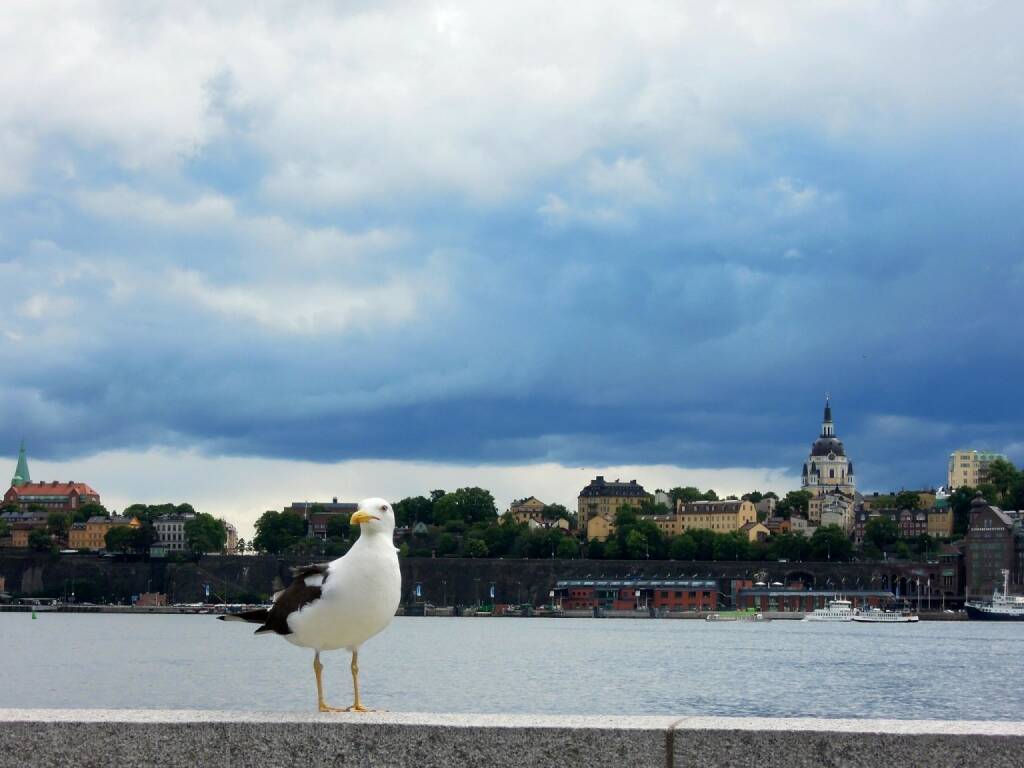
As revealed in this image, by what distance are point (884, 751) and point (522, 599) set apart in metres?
183

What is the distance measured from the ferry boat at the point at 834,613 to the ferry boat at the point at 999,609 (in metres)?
13.4

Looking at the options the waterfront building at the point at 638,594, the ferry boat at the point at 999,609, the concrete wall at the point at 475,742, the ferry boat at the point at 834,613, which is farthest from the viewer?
the waterfront building at the point at 638,594

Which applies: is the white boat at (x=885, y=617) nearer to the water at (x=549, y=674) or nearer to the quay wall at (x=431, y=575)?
the quay wall at (x=431, y=575)

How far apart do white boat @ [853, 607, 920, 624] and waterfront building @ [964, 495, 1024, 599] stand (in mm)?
18569

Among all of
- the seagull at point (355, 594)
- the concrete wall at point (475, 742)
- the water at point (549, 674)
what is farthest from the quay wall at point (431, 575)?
the concrete wall at point (475, 742)

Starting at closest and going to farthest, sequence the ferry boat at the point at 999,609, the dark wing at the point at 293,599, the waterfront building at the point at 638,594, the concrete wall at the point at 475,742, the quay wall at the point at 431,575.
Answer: the concrete wall at the point at 475,742 < the dark wing at the point at 293,599 < the ferry boat at the point at 999,609 < the quay wall at the point at 431,575 < the waterfront building at the point at 638,594

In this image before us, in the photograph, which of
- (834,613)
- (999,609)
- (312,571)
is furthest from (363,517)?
(999,609)

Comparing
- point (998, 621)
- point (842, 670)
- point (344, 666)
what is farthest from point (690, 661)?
point (998, 621)

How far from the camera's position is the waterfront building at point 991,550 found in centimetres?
18700

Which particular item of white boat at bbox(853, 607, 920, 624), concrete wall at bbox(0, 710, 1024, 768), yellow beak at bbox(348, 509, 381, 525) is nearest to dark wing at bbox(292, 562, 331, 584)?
yellow beak at bbox(348, 509, 381, 525)

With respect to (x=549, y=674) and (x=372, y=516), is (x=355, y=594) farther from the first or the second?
(x=549, y=674)

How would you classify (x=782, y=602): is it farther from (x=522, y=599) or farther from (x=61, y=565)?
(x=61, y=565)

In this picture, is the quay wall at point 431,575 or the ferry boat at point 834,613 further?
the quay wall at point 431,575

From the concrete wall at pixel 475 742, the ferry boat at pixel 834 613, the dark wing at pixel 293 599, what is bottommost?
the ferry boat at pixel 834 613
